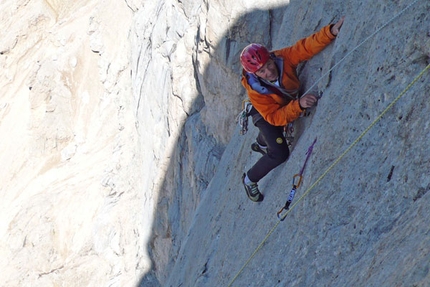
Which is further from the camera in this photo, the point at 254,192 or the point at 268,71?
the point at 254,192

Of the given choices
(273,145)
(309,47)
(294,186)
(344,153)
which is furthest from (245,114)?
(344,153)

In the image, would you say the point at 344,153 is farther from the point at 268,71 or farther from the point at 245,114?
the point at 245,114

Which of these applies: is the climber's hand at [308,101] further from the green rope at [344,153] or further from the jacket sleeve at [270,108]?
the green rope at [344,153]

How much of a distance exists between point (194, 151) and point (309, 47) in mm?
8765

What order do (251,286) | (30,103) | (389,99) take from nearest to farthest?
(389,99), (251,286), (30,103)

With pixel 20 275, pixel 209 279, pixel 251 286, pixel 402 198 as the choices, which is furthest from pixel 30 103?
pixel 402 198

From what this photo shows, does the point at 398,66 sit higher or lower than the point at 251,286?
higher

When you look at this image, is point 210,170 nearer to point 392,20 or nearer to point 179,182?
point 179,182

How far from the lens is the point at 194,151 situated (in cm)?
1471

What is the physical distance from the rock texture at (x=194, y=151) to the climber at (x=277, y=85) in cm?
18

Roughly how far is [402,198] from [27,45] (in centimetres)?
2920

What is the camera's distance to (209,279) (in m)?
7.95

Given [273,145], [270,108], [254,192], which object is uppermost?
[270,108]

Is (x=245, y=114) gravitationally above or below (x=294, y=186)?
above
